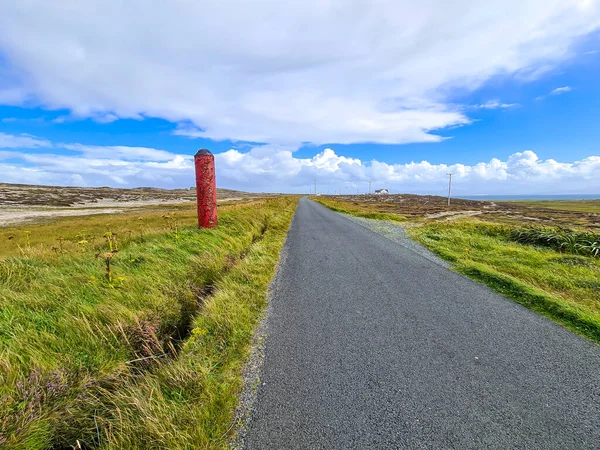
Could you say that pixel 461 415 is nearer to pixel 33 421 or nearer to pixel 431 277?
pixel 33 421

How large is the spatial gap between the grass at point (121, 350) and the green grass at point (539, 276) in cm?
545

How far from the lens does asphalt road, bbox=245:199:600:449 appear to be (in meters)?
2.35

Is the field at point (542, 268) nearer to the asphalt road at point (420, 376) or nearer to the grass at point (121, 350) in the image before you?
the asphalt road at point (420, 376)

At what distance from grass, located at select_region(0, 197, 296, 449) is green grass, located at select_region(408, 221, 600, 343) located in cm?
545

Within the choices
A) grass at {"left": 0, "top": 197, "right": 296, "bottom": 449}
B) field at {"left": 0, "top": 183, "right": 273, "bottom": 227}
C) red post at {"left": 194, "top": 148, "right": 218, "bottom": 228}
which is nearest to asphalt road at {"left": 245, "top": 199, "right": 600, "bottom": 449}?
grass at {"left": 0, "top": 197, "right": 296, "bottom": 449}

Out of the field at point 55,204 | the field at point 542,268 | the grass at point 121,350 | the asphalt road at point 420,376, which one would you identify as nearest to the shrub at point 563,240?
the field at point 542,268

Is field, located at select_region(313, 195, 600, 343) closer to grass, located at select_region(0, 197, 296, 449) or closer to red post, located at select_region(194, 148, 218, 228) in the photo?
grass, located at select_region(0, 197, 296, 449)

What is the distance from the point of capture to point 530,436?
232 centimetres

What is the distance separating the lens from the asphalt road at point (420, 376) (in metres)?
2.35

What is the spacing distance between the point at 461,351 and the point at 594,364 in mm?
1546

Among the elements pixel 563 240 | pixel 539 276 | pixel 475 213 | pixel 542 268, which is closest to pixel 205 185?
pixel 539 276

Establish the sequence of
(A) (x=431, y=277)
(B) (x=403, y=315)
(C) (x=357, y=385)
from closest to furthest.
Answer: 1. (C) (x=357, y=385)
2. (B) (x=403, y=315)
3. (A) (x=431, y=277)

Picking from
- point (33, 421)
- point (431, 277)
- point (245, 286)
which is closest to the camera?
point (33, 421)

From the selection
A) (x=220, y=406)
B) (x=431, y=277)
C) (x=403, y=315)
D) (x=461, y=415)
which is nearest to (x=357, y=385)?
(x=461, y=415)
